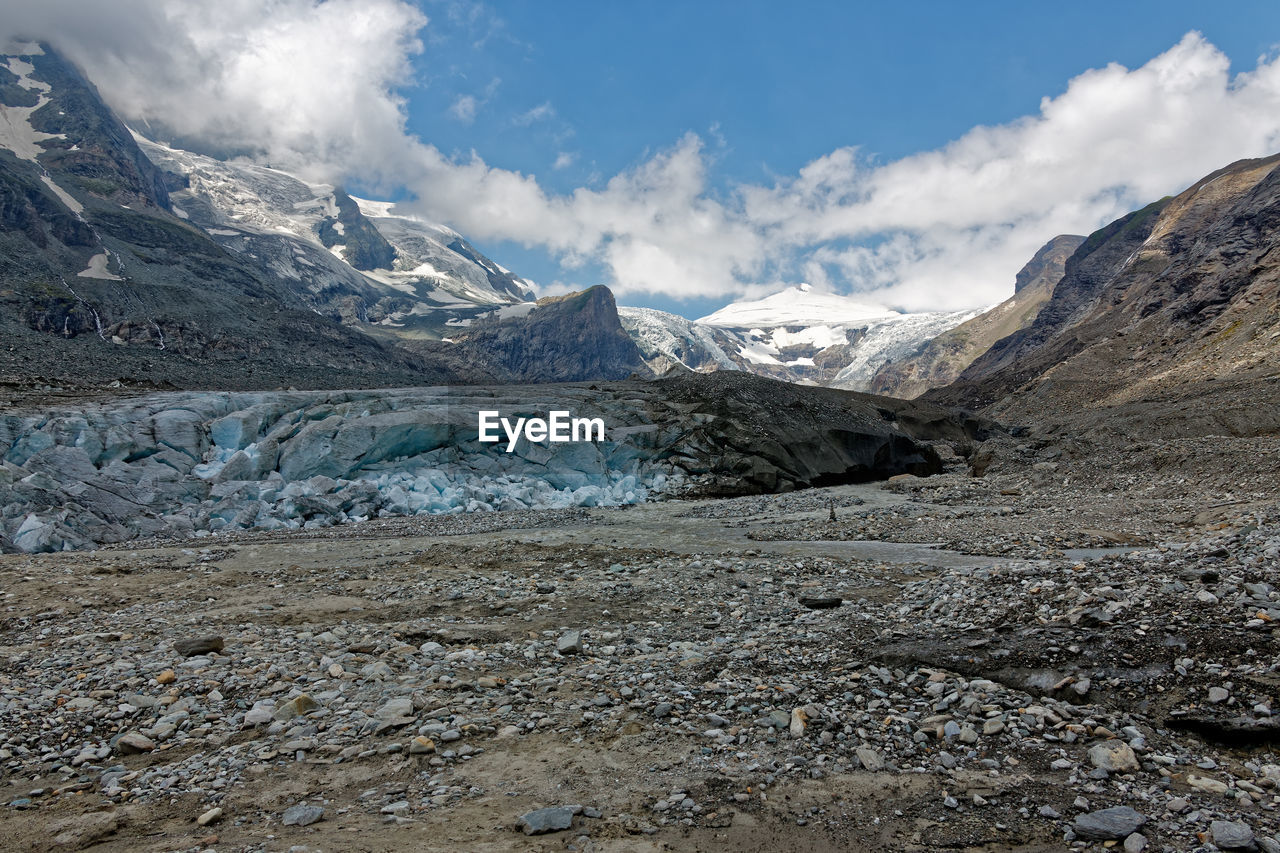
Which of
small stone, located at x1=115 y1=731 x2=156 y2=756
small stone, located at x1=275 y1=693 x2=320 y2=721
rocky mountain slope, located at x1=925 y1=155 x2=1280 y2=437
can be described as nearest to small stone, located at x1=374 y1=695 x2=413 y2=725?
small stone, located at x1=275 y1=693 x2=320 y2=721

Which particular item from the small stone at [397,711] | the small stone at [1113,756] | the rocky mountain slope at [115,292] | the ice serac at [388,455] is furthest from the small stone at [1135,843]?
the rocky mountain slope at [115,292]

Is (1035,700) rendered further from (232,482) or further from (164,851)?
(232,482)

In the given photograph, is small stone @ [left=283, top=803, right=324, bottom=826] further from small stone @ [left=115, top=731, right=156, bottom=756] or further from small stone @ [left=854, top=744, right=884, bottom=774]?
small stone @ [left=854, top=744, right=884, bottom=774]

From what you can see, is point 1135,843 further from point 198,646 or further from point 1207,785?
point 198,646

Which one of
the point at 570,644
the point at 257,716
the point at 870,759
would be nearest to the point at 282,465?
the point at 570,644

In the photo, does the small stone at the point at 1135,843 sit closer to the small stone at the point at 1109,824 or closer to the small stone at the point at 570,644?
the small stone at the point at 1109,824

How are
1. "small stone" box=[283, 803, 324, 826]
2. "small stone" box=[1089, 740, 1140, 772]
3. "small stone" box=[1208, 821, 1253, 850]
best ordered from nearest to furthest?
"small stone" box=[1208, 821, 1253, 850]
"small stone" box=[283, 803, 324, 826]
"small stone" box=[1089, 740, 1140, 772]
